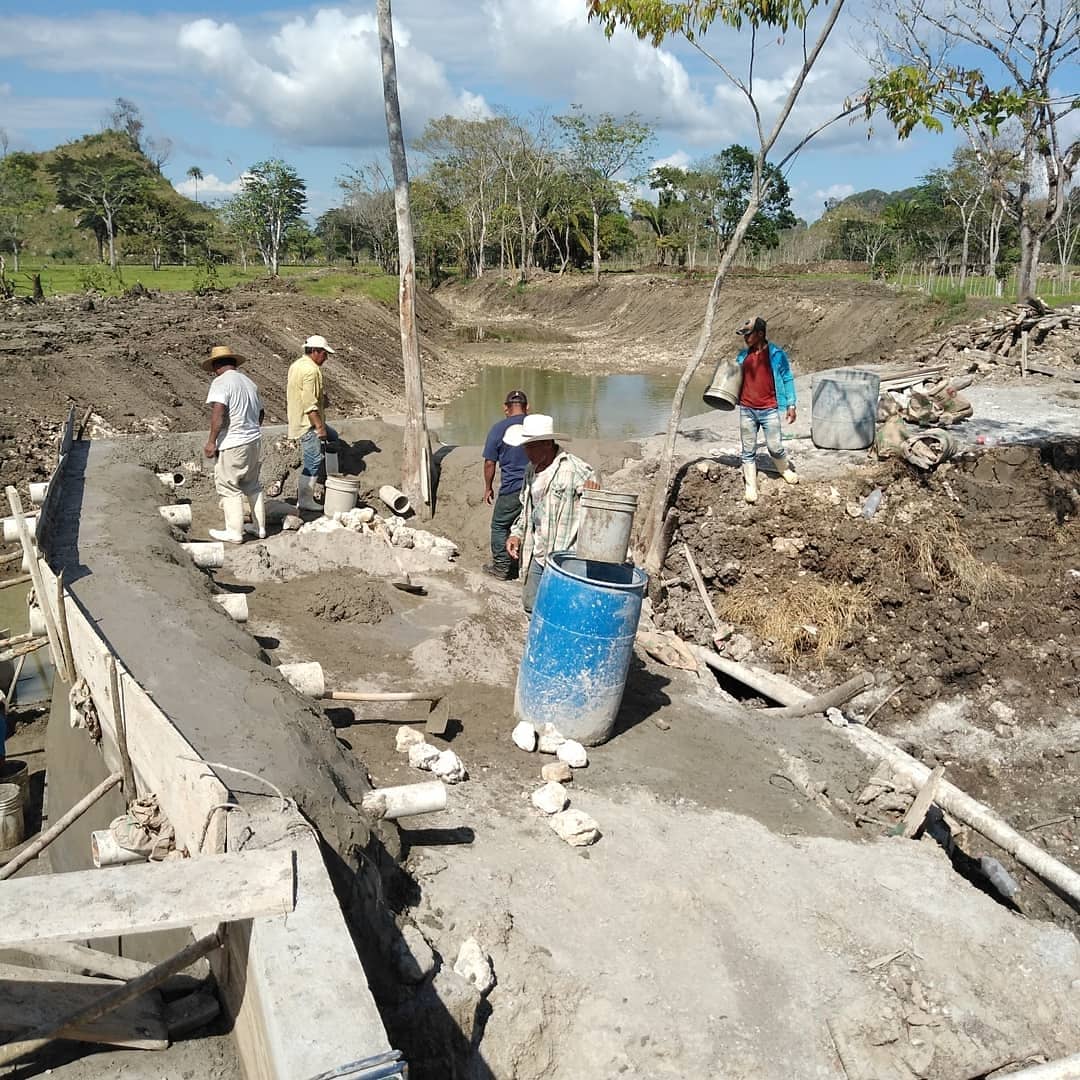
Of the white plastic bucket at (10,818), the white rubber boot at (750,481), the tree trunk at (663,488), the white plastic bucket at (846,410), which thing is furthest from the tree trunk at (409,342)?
the white plastic bucket at (10,818)

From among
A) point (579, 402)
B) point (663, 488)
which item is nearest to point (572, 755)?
point (663, 488)

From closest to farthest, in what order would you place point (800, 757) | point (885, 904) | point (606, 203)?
point (885, 904), point (800, 757), point (606, 203)

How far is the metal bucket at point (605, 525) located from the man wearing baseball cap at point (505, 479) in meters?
2.84

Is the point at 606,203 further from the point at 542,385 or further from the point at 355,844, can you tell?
the point at 355,844

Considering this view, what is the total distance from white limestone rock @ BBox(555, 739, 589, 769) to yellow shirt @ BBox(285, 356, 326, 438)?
5510mm

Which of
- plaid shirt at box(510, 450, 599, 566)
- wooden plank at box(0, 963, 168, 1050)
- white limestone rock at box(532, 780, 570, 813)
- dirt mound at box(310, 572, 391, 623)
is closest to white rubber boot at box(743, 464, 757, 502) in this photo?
plaid shirt at box(510, 450, 599, 566)

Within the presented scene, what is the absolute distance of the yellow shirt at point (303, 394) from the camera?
9203 millimetres

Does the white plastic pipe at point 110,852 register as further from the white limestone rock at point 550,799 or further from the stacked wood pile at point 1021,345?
the stacked wood pile at point 1021,345

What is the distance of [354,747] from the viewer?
16.4ft

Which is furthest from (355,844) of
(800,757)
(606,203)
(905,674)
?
(606,203)

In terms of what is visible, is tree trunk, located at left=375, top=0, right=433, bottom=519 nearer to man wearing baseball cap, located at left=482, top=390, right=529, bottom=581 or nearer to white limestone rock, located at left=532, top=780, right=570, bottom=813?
man wearing baseball cap, located at left=482, top=390, right=529, bottom=581

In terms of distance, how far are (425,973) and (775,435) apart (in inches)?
268

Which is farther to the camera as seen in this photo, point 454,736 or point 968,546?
point 968,546

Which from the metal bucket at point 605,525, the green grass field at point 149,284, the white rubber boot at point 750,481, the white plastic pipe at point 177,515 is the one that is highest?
the green grass field at point 149,284
